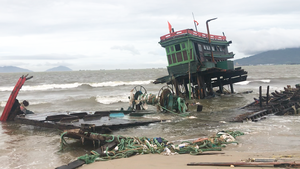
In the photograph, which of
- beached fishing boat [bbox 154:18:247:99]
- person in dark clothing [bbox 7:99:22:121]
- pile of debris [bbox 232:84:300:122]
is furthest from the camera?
beached fishing boat [bbox 154:18:247:99]

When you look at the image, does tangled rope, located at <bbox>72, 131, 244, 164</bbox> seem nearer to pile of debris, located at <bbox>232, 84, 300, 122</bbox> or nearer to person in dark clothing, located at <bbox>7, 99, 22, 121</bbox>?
pile of debris, located at <bbox>232, 84, 300, 122</bbox>

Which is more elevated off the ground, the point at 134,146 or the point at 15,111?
the point at 15,111

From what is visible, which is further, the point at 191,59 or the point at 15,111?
the point at 191,59

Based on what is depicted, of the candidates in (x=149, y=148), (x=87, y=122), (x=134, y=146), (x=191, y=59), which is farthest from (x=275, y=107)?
(x=134, y=146)

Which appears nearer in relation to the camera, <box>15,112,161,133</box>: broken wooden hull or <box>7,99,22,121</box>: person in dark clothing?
<box>15,112,161,133</box>: broken wooden hull

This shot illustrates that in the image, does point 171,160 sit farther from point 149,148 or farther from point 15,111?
point 15,111

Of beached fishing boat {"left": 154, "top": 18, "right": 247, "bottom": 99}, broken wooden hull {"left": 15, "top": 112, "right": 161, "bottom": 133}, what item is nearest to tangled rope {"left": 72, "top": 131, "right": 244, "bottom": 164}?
broken wooden hull {"left": 15, "top": 112, "right": 161, "bottom": 133}

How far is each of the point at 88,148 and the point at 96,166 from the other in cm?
270

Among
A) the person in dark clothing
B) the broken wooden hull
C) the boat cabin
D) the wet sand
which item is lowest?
the wet sand

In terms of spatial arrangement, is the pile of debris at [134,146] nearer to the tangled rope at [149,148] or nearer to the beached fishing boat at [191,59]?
the tangled rope at [149,148]

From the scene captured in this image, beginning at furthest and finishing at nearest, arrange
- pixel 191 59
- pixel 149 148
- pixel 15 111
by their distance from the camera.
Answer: pixel 191 59 < pixel 15 111 < pixel 149 148

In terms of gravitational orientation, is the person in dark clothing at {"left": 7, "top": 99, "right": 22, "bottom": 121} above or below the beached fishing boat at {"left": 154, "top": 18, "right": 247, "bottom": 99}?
below

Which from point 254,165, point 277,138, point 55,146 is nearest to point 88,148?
point 55,146

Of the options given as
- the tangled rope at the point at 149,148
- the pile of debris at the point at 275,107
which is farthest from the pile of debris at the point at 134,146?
the pile of debris at the point at 275,107
